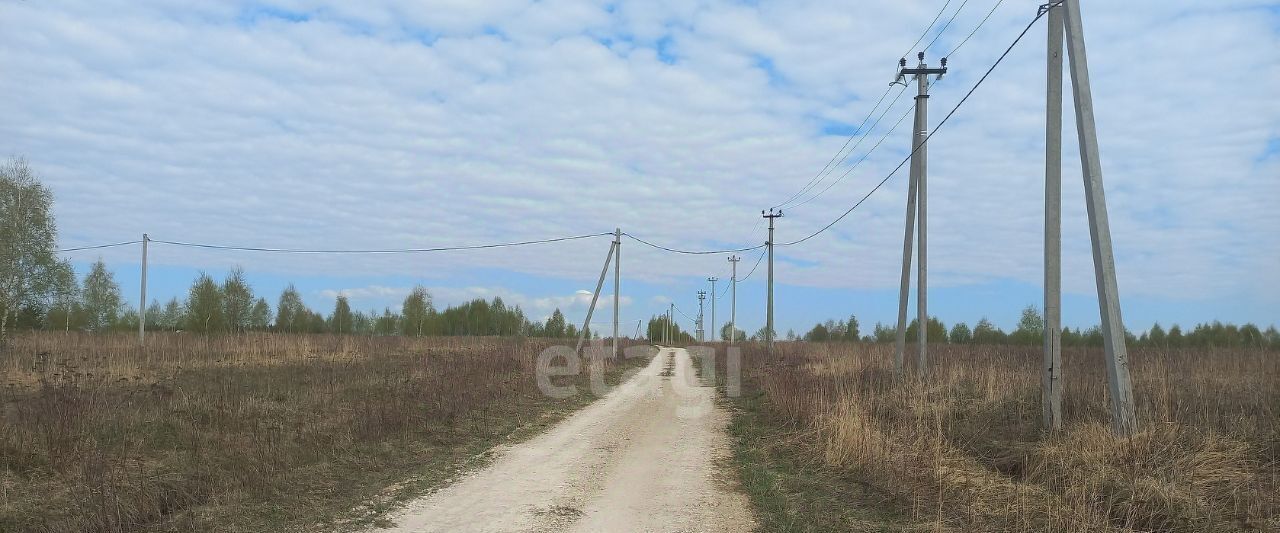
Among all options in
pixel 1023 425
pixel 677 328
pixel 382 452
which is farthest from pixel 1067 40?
pixel 677 328

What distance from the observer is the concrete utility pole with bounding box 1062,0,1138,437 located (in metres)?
7.23

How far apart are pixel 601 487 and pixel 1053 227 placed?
5799 mm

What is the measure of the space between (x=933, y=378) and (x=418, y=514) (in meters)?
10.1

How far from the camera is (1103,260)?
287 inches

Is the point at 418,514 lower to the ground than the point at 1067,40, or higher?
lower

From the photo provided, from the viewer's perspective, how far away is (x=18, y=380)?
44.5ft

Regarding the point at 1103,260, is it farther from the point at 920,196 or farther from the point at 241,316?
the point at 241,316

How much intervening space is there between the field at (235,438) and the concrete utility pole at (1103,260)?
22.1 ft

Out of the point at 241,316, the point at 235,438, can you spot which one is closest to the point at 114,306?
the point at 241,316

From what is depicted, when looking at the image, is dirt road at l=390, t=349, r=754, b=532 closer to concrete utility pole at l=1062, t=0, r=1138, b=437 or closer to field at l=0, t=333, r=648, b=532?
field at l=0, t=333, r=648, b=532

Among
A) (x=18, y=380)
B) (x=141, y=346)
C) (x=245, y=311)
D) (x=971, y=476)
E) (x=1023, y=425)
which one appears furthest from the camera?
(x=245, y=311)

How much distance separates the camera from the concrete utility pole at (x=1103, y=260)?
23.7 ft

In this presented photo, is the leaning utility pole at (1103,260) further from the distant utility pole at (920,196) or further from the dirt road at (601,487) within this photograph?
the distant utility pole at (920,196)

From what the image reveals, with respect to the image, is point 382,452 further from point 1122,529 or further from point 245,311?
point 245,311
